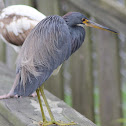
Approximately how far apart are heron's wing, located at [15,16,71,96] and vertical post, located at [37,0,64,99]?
1686 millimetres

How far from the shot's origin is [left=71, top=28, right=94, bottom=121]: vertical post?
3.59 m

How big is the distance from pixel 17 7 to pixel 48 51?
1496 millimetres

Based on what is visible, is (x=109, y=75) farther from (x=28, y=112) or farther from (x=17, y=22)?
(x=28, y=112)

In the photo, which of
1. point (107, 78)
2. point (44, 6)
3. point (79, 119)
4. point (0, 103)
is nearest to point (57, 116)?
point (79, 119)

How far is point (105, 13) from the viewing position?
128 inches

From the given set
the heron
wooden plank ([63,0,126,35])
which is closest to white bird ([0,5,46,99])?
wooden plank ([63,0,126,35])

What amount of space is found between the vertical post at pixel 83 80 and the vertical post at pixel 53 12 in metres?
0.22

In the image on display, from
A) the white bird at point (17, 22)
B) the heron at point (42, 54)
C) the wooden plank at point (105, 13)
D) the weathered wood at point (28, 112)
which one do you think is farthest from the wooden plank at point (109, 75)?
the heron at point (42, 54)

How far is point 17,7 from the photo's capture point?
139 inches

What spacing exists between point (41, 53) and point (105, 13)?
1280mm

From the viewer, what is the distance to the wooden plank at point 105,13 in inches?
123

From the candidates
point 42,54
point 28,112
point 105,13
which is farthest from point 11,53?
point 42,54

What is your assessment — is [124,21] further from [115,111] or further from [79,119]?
[79,119]

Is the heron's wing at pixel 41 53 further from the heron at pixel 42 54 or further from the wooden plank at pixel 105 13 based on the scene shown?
the wooden plank at pixel 105 13
